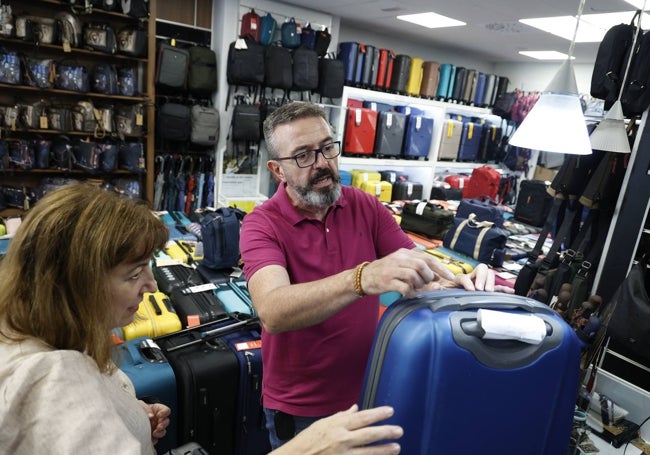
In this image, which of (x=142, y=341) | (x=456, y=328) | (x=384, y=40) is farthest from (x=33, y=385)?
(x=384, y=40)

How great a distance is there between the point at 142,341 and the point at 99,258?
1431mm

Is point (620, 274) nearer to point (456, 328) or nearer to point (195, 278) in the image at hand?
point (456, 328)

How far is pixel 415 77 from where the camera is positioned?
695 centimetres

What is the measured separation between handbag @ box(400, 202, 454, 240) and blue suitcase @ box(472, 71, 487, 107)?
14.8 ft

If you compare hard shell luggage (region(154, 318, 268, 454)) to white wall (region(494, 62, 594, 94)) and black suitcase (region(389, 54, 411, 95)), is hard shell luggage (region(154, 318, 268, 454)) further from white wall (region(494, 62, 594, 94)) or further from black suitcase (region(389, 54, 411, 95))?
white wall (region(494, 62, 594, 94))

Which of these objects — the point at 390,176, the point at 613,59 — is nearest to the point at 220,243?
the point at 613,59

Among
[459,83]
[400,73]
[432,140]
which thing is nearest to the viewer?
[400,73]

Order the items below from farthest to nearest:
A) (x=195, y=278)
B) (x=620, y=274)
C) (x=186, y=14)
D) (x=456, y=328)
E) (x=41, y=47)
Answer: (x=186, y=14) → (x=41, y=47) → (x=195, y=278) → (x=620, y=274) → (x=456, y=328)

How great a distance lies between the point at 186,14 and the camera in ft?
17.5

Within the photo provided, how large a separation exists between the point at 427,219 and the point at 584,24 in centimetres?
338

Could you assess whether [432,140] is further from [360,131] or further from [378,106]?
[360,131]

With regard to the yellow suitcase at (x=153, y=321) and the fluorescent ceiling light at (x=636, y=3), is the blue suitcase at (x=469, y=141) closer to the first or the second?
the fluorescent ceiling light at (x=636, y=3)

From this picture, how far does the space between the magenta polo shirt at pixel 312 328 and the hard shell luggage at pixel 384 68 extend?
18.7 feet

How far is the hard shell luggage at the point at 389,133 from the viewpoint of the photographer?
644 centimetres
